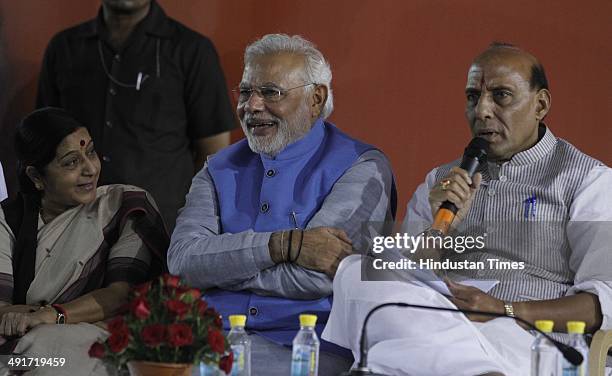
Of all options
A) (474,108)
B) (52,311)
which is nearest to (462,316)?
(474,108)

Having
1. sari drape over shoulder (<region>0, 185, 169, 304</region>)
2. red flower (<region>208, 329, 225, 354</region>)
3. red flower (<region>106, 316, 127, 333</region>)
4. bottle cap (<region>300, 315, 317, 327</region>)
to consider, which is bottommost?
red flower (<region>208, 329, 225, 354</region>)

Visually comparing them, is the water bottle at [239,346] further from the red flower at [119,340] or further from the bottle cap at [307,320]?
the red flower at [119,340]

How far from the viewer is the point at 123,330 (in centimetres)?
289

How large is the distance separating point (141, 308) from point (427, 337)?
91 cm

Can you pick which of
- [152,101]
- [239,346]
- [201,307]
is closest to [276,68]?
[152,101]

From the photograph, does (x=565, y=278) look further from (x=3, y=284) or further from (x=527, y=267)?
(x=3, y=284)

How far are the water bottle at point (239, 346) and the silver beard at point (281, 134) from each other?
1029 mm

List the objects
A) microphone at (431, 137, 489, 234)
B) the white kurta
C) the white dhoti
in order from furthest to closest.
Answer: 1. the white kurta
2. microphone at (431, 137, 489, 234)
3. the white dhoti

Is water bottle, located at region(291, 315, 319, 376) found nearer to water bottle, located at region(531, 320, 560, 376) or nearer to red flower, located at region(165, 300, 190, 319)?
red flower, located at region(165, 300, 190, 319)

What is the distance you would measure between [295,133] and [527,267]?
3.21 ft

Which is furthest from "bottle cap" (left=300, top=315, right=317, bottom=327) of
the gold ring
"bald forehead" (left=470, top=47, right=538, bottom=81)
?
"bald forehead" (left=470, top=47, right=538, bottom=81)

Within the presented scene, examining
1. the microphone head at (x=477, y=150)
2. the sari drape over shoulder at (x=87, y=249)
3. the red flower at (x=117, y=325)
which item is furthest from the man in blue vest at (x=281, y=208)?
the red flower at (x=117, y=325)

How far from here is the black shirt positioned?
202 inches

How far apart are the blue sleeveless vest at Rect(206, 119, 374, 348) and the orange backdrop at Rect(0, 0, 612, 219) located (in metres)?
0.97
